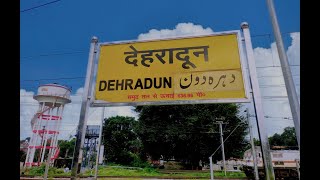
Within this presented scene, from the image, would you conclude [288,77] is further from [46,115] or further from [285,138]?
[285,138]

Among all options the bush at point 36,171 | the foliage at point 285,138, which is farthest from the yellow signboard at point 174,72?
the foliage at point 285,138

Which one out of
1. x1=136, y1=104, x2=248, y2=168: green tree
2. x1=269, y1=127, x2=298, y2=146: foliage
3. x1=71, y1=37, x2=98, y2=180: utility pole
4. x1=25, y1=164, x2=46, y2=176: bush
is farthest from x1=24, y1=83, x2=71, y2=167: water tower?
x1=269, y1=127, x2=298, y2=146: foliage

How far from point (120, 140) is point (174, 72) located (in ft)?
175

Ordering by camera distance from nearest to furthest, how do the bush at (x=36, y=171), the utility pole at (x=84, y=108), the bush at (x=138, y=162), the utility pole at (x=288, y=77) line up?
the utility pole at (x=84, y=108) → the utility pole at (x=288, y=77) → the bush at (x=36, y=171) → the bush at (x=138, y=162)

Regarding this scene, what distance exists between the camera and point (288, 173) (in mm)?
23781

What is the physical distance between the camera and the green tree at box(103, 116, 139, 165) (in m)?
51.9

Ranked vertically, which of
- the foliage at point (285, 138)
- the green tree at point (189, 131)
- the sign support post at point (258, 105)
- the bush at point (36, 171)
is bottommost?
the bush at point (36, 171)

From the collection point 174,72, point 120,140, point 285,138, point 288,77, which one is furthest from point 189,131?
point 285,138

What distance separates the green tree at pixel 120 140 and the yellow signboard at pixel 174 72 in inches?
1833

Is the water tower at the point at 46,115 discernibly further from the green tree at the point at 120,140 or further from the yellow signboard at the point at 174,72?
the yellow signboard at the point at 174,72

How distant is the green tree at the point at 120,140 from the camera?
2044 inches

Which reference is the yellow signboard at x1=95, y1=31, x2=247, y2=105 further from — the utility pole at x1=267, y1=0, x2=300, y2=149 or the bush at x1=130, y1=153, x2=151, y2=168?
the bush at x1=130, y1=153, x2=151, y2=168

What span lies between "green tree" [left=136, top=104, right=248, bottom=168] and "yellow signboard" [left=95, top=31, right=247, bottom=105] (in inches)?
1266
